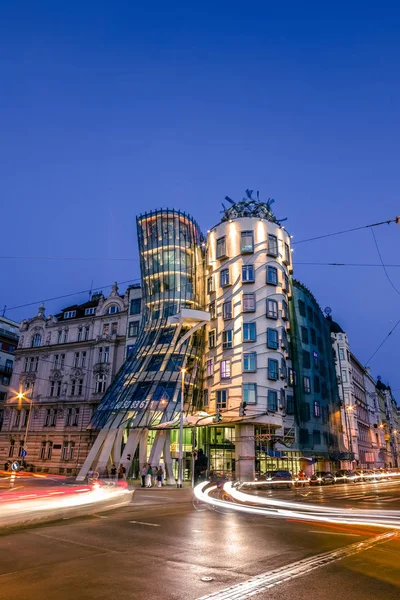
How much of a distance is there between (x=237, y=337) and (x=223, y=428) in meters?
9.61

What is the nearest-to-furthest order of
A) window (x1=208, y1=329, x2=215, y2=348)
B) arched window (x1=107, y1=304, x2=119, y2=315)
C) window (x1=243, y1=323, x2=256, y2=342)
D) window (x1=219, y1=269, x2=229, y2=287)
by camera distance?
window (x1=243, y1=323, x2=256, y2=342) → window (x1=208, y1=329, x2=215, y2=348) → window (x1=219, y1=269, x2=229, y2=287) → arched window (x1=107, y1=304, x2=119, y2=315)

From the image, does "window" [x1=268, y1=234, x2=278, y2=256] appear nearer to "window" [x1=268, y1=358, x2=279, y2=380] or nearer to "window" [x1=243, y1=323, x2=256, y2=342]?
"window" [x1=243, y1=323, x2=256, y2=342]

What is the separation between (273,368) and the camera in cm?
4303

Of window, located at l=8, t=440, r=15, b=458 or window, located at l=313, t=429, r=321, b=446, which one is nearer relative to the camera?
window, located at l=313, t=429, r=321, b=446

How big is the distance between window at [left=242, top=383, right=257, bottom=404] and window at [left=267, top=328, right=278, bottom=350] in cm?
450

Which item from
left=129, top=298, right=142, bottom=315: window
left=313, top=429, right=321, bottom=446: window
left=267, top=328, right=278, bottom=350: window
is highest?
left=129, top=298, right=142, bottom=315: window

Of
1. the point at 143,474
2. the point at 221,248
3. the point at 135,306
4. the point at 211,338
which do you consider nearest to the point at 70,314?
the point at 135,306

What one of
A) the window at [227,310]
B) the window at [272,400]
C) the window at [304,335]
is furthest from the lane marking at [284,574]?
the window at [304,335]

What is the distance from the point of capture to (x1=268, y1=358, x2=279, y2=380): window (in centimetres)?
4253

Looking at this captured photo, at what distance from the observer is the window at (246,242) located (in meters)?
47.0

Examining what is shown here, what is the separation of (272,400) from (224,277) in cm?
1461

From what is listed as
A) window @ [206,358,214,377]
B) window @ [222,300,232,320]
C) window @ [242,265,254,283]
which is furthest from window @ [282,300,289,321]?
window @ [206,358,214,377]

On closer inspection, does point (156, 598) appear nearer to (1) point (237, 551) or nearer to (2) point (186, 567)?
(2) point (186, 567)

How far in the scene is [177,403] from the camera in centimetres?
4084
